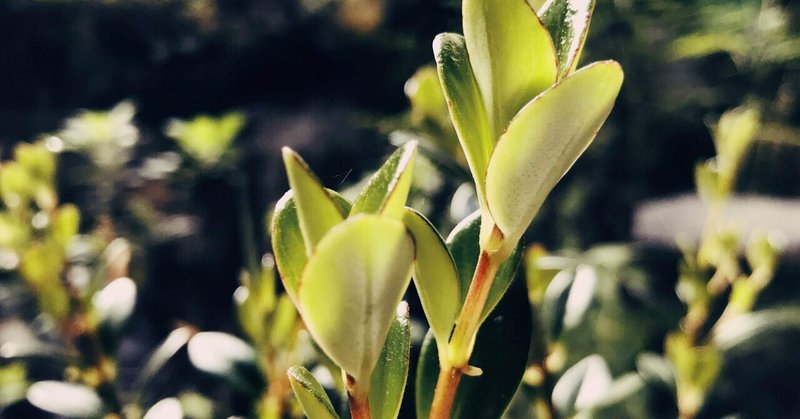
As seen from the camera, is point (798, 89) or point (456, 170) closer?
point (456, 170)

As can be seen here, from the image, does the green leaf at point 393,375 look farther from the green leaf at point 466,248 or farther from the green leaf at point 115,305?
the green leaf at point 115,305

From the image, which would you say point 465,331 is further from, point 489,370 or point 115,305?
point 115,305

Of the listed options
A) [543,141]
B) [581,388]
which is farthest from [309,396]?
[581,388]

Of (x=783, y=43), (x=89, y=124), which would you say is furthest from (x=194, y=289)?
(x=783, y=43)

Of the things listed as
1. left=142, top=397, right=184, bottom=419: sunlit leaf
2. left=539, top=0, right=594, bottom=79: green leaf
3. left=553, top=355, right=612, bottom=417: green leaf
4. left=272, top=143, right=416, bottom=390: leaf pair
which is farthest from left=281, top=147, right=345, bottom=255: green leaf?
left=553, top=355, right=612, bottom=417: green leaf

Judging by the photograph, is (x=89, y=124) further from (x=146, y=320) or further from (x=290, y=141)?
(x=290, y=141)

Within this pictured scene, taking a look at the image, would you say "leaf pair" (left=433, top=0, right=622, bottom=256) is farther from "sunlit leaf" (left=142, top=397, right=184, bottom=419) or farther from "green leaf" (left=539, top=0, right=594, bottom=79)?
"sunlit leaf" (left=142, top=397, right=184, bottom=419)
